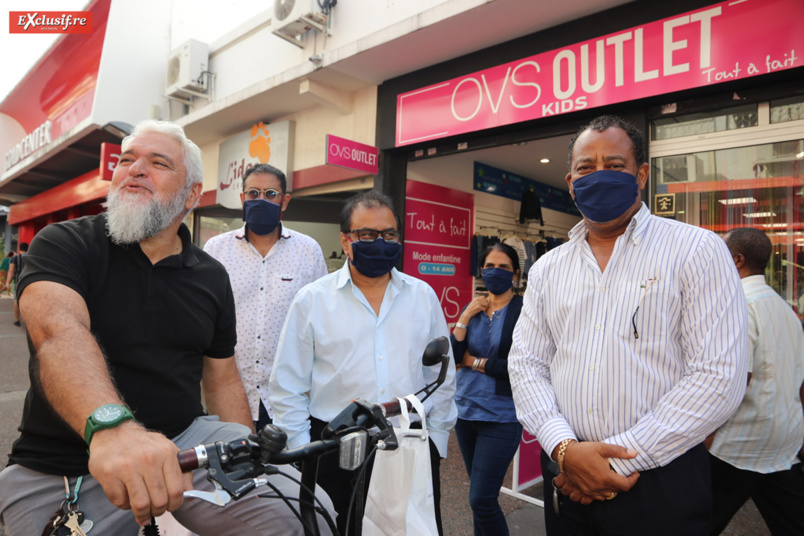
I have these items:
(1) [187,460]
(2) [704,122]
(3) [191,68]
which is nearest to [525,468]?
(2) [704,122]

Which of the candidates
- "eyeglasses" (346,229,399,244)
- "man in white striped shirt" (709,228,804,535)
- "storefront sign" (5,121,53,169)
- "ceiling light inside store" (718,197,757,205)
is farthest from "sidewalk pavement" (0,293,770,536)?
"storefront sign" (5,121,53,169)

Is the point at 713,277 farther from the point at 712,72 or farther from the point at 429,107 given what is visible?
the point at 429,107

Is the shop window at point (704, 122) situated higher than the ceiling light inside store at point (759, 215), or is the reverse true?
the shop window at point (704, 122)

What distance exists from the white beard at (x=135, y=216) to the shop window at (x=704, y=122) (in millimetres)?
4273

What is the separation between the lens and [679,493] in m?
1.58

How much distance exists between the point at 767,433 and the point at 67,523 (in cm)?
288

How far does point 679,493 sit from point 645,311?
0.57 metres

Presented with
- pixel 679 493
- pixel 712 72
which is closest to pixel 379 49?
pixel 712 72

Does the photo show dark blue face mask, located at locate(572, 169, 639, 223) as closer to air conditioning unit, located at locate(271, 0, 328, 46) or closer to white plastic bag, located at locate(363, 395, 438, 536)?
white plastic bag, located at locate(363, 395, 438, 536)

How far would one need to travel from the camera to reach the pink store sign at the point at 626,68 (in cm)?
369

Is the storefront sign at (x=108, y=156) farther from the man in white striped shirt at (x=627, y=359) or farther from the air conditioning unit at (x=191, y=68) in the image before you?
the man in white striped shirt at (x=627, y=359)

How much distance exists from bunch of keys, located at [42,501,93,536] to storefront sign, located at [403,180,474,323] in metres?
5.46

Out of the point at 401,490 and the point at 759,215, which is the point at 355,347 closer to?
the point at 401,490

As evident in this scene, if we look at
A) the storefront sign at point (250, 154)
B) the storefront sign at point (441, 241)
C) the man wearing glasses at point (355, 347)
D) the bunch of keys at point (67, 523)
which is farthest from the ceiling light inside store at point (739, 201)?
the storefront sign at point (250, 154)
